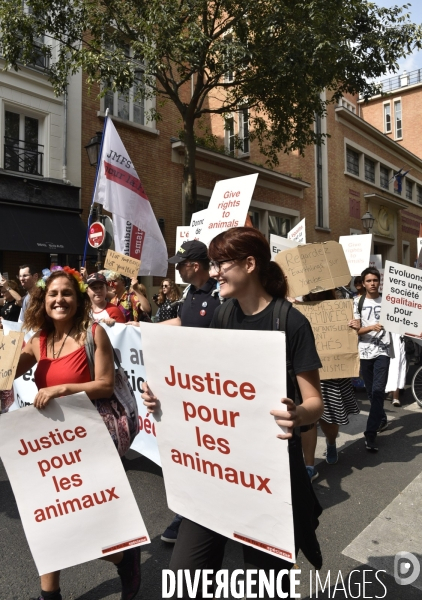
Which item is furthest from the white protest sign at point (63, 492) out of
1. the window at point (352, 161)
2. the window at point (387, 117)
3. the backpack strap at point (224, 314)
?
the window at point (387, 117)

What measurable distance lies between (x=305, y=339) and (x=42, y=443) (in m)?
1.31

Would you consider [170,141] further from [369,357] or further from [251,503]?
[251,503]

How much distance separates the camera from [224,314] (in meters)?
2.15

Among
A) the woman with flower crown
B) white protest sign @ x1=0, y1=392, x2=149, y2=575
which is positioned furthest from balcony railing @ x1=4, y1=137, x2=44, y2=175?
white protest sign @ x1=0, y1=392, x2=149, y2=575

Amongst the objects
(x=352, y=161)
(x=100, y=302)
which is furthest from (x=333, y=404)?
(x=352, y=161)

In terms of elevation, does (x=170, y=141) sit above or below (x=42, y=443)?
above

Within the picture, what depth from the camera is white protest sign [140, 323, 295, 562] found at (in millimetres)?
1684

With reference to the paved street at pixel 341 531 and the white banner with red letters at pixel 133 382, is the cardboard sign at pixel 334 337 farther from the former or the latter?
the white banner with red letters at pixel 133 382

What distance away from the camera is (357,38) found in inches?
416

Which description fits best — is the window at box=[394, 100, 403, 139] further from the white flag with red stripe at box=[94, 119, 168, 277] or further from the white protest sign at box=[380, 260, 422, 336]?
the white protest sign at box=[380, 260, 422, 336]

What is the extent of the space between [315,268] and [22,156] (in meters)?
9.94

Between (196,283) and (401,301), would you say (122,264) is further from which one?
(401,301)

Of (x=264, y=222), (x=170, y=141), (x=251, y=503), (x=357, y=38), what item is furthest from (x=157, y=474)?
(x=264, y=222)

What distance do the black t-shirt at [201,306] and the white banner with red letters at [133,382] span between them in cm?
79
